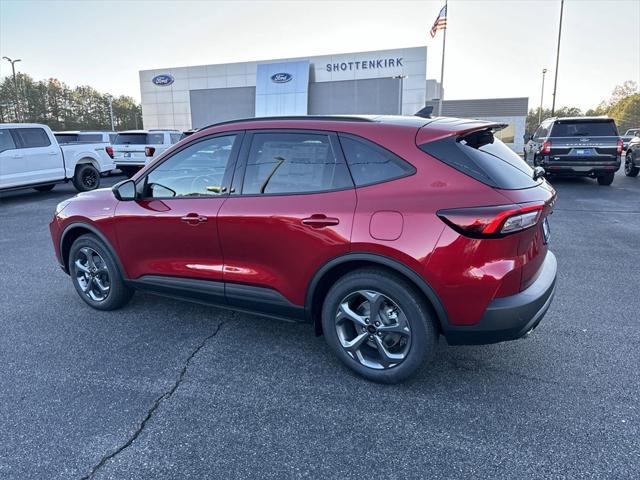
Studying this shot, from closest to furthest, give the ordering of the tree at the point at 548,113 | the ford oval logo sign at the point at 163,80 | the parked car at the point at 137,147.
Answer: the parked car at the point at 137,147, the ford oval logo sign at the point at 163,80, the tree at the point at 548,113

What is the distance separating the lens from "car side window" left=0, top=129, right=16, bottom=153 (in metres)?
10.9

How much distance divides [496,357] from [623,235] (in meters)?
5.23

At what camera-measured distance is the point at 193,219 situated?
3490 mm

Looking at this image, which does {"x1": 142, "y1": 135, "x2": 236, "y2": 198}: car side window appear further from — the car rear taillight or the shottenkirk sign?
the shottenkirk sign

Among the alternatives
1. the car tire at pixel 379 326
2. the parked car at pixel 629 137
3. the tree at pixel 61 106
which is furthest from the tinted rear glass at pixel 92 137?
the tree at pixel 61 106

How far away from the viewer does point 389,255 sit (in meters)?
2.71

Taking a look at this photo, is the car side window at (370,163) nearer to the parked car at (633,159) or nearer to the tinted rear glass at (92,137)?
the parked car at (633,159)

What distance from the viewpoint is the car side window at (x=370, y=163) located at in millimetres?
2787

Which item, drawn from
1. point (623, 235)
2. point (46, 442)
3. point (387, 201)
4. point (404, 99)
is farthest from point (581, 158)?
point (404, 99)

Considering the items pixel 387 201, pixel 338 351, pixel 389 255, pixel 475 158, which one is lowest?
pixel 338 351

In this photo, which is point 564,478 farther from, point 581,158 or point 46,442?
point 581,158

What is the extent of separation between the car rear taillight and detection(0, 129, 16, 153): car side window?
1199 cm

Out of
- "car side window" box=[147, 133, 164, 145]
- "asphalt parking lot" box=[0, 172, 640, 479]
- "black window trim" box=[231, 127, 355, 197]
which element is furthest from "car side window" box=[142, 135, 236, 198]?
"car side window" box=[147, 133, 164, 145]

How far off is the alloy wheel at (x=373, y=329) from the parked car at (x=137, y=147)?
44.7 ft
